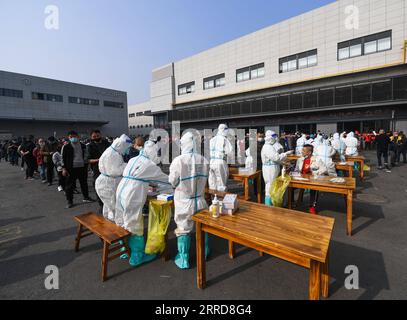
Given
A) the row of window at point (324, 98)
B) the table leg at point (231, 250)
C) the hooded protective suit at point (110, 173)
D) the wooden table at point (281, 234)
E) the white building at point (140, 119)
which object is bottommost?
the table leg at point (231, 250)

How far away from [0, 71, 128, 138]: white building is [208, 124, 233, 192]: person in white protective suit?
39.7m

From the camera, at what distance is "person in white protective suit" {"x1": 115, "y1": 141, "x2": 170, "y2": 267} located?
3312 millimetres

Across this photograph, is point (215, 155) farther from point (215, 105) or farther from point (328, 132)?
point (215, 105)

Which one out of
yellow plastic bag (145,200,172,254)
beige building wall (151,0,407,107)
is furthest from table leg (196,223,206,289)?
beige building wall (151,0,407,107)

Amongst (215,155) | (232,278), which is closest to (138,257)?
(232,278)

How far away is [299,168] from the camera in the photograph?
19.2ft

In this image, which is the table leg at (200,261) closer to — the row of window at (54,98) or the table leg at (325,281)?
the table leg at (325,281)

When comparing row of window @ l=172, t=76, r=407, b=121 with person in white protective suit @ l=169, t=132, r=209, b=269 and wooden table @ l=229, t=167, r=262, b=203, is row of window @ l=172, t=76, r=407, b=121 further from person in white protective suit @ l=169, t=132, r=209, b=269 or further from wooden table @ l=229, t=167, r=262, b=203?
person in white protective suit @ l=169, t=132, r=209, b=269

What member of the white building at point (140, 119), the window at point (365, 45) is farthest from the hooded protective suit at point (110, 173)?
the white building at point (140, 119)

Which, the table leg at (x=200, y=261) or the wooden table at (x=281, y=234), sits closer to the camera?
the wooden table at (x=281, y=234)

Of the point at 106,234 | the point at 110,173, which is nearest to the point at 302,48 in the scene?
the point at 110,173

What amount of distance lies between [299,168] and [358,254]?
8.65 ft

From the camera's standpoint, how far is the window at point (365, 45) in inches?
663

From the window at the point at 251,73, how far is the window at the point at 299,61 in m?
2.37
